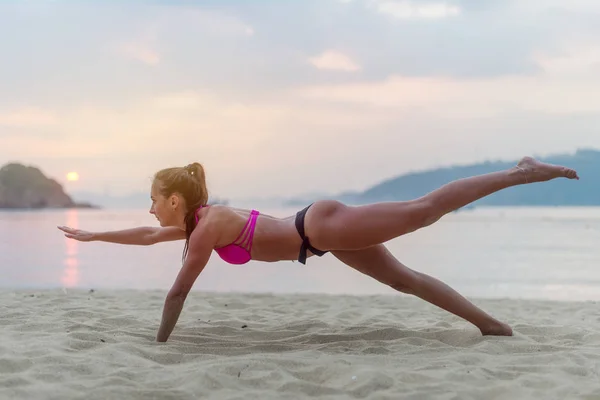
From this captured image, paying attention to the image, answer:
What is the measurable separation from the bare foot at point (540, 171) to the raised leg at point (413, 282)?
77 cm

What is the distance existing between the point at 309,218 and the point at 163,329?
3.11 ft

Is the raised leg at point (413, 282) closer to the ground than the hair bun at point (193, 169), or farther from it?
closer to the ground

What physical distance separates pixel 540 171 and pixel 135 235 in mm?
2244

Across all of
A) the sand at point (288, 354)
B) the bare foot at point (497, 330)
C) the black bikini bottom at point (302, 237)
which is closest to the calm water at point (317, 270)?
the sand at point (288, 354)

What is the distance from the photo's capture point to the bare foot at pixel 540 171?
3.13 metres

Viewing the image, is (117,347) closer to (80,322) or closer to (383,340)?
(80,322)

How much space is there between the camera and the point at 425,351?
3152mm

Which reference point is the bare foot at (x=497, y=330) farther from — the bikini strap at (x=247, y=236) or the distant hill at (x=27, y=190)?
the distant hill at (x=27, y=190)

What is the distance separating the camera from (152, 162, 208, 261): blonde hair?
3.33m

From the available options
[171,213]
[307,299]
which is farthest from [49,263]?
[171,213]

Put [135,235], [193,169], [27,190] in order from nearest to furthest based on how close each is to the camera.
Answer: [193,169], [135,235], [27,190]

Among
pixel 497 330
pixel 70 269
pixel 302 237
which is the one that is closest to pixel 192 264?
pixel 302 237

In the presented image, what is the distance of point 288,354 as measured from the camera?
2.99 meters

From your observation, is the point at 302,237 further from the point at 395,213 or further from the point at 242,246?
the point at 395,213
